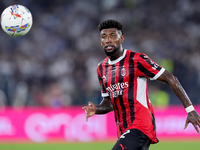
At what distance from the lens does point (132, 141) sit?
5.46 m

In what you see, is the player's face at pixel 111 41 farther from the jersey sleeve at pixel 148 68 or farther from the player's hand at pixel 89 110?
the player's hand at pixel 89 110

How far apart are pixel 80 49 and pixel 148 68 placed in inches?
511

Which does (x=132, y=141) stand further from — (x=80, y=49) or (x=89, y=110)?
(x=80, y=49)

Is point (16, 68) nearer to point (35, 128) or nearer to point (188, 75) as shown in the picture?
point (35, 128)

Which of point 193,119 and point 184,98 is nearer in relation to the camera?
point 193,119

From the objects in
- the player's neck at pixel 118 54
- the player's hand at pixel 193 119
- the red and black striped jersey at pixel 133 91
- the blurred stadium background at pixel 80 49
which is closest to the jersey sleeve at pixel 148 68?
the red and black striped jersey at pixel 133 91

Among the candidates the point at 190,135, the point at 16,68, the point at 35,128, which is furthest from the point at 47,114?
the point at 190,135

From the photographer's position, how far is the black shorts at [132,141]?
539cm

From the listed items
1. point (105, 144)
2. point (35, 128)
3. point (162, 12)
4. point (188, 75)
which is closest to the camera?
point (105, 144)

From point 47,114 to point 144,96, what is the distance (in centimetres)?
852

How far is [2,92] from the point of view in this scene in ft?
46.4

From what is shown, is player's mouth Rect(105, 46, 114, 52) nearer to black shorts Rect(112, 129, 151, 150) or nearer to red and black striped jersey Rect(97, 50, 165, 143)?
red and black striped jersey Rect(97, 50, 165, 143)

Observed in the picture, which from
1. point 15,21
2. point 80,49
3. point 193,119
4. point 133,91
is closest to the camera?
point 193,119

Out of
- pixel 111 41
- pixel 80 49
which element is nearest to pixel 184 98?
pixel 111 41
